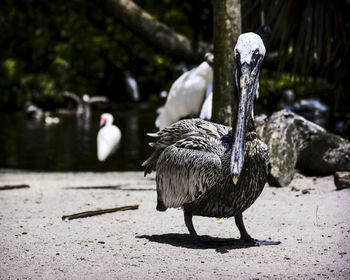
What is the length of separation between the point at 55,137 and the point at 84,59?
14.7 meters

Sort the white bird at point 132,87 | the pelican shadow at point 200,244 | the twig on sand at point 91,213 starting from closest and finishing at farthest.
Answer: the pelican shadow at point 200,244 → the twig on sand at point 91,213 → the white bird at point 132,87

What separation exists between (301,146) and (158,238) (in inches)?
123

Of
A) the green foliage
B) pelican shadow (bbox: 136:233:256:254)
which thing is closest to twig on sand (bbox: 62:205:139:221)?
pelican shadow (bbox: 136:233:256:254)

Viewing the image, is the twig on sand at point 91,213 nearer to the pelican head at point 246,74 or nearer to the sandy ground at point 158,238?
the sandy ground at point 158,238

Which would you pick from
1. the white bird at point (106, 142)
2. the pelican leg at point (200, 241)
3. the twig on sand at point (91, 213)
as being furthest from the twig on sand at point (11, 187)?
the pelican leg at point (200, 241)

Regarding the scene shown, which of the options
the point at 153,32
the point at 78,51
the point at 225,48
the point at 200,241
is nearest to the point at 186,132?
the point at 200,241

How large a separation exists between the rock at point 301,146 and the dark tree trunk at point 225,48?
0.73 m

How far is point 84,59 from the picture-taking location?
30219 mm

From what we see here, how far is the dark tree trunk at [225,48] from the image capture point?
660 cm

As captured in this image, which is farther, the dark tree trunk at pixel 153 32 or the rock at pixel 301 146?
the dark tree trunk at pixel 153 32

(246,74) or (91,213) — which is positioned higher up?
(246,74)

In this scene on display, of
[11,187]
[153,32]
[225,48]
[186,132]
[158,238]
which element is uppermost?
[153,32]

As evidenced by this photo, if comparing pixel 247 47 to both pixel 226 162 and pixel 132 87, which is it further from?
pixel 132 87

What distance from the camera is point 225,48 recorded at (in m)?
6.62
